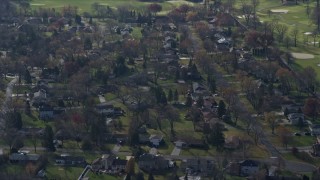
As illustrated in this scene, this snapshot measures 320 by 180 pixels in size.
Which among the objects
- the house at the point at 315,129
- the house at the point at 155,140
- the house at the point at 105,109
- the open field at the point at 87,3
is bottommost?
the house at the point at 155,140

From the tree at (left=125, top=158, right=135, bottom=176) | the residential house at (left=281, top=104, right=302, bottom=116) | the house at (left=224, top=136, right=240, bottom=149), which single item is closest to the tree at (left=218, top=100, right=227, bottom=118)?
the residential house at (left=281, top=104, right=302, bottom=116)

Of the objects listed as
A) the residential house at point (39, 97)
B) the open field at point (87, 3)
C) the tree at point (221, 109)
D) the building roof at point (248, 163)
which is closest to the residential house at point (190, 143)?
the building roof at point (248, 163)

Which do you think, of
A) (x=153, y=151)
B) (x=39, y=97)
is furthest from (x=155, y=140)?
(x=39, y=97)

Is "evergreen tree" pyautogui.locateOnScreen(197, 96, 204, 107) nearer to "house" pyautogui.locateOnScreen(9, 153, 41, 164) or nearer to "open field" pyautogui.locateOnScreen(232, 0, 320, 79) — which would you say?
"open field" pyautogui.locateOnScreen(232, 0, 320, 79)

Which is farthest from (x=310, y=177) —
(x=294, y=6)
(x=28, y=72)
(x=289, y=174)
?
(x=294, y=6)

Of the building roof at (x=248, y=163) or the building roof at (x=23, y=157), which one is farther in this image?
the building roof at (x=23, y=157)

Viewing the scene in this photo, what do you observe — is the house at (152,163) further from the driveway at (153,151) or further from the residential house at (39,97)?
the residential house at (39,97)
